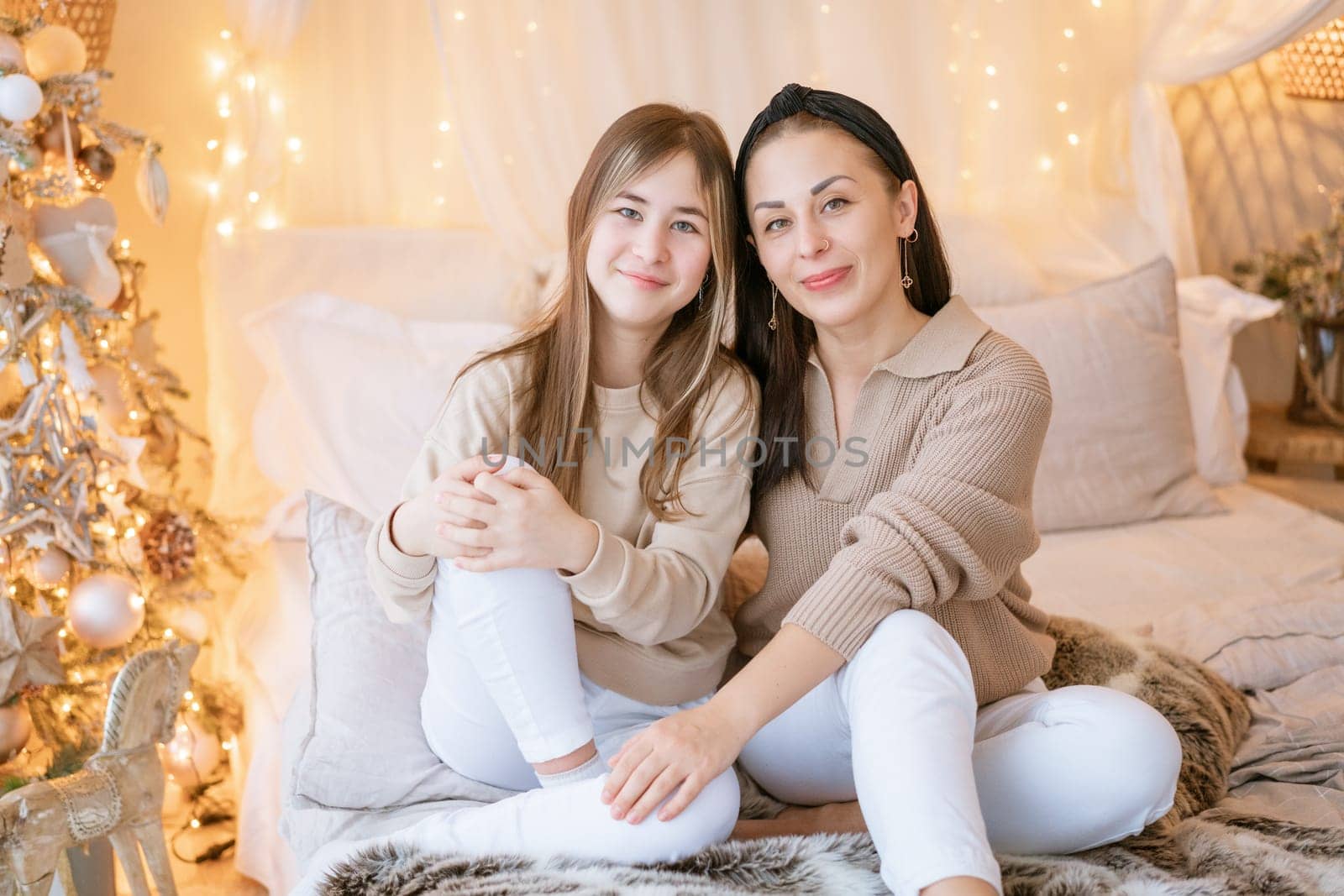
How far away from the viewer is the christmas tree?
169 centimetres

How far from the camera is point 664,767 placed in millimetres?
1116

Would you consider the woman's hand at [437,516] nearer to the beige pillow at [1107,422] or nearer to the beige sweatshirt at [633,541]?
the beige sweatshirt at [633,541]

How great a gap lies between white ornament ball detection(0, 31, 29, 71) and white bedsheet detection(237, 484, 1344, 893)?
2.83 feet

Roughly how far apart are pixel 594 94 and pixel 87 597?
132cm

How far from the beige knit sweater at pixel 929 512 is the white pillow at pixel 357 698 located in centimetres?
42

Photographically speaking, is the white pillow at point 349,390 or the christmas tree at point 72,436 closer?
the christmas tree at point 72,436

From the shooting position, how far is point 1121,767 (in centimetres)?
115

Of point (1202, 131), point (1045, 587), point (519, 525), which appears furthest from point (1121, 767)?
point (1202, 131)

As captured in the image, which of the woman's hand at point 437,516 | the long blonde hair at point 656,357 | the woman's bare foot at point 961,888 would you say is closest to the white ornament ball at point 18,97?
the long blonde hair at point 656,357

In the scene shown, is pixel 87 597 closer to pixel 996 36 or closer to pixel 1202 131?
pixel 996 36

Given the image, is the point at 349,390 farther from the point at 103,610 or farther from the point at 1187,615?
the point at 1187,615

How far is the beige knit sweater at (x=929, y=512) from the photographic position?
3.99 feet

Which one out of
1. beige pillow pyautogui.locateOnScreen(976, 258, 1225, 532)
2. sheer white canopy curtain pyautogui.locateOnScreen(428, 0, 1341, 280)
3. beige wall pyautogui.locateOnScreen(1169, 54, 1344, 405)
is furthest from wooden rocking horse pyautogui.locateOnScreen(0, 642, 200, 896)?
beige wall pyautogui.locateOnScreen(1169, 54, 1344, 405)

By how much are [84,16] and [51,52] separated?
0.29 metres
